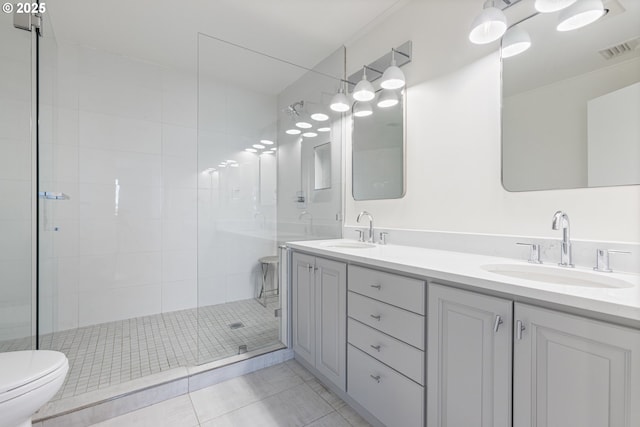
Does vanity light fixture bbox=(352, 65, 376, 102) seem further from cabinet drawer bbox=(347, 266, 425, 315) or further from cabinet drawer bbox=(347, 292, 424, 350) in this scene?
cabinet drawer bbox=(347, 292, 424, 350)

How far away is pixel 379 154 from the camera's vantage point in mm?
2174

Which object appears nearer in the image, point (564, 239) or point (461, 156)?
point (564, 239)

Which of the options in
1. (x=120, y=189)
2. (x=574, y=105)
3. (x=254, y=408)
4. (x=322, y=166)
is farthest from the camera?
A: (x=120, y=189)

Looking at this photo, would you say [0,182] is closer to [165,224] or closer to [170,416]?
[165,224]

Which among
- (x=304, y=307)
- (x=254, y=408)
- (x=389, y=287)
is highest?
(x=389, y=287)

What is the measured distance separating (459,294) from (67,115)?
10.9 feet

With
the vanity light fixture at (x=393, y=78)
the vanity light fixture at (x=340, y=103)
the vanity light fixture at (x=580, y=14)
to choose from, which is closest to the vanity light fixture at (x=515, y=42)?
the vanity light fixture at (x=580, y=14)

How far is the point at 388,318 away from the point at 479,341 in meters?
0.40

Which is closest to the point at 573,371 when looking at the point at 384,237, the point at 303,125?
the point at 384,237

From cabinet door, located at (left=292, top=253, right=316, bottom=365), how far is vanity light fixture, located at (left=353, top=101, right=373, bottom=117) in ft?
4.22

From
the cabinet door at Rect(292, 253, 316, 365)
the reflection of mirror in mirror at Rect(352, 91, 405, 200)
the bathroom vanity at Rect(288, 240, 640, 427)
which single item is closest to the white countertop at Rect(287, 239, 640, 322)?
the bathroom vanity at Rect(288, 240, 640, 427)

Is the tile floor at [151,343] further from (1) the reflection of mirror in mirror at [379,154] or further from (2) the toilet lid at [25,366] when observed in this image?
(1) the reflection of mirror in mirror at [379,154]

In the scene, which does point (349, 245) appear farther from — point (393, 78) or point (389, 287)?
point (393, 78)

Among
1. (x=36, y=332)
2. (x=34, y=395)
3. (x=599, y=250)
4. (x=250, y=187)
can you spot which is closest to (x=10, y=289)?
(x=36, y=332)
